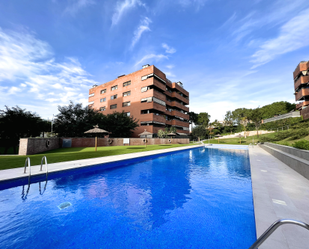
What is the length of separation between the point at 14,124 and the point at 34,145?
8.24 metres

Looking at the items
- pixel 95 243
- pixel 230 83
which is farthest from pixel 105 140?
pixel 230 83

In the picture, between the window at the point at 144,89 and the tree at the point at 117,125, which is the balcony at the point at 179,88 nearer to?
the window at the point at 144,89

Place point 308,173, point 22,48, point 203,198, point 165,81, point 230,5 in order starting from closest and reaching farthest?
1. point 203,198
2. point 308,173
3. point 230,5
4. point 22,48
5. point 165,81

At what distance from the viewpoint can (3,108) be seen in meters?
16.0

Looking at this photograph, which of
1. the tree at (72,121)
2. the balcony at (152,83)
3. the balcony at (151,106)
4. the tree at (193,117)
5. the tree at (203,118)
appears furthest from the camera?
the tree at (193,117)

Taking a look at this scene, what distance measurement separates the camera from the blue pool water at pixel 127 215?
281 centimetres

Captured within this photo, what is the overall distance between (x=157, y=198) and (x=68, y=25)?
18597 mm

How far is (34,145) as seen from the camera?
38.9 ft

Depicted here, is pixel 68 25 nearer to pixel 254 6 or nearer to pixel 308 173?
pixel 254 6

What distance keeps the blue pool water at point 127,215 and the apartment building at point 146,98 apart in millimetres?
26191

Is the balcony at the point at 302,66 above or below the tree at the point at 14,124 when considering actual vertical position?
above

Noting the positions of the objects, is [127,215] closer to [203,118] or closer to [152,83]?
[152,83]

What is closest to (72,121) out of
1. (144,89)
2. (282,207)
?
(144,89)

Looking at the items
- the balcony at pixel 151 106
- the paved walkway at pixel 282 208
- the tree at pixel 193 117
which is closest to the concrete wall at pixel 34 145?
the paved walkway at pixel 282 208
